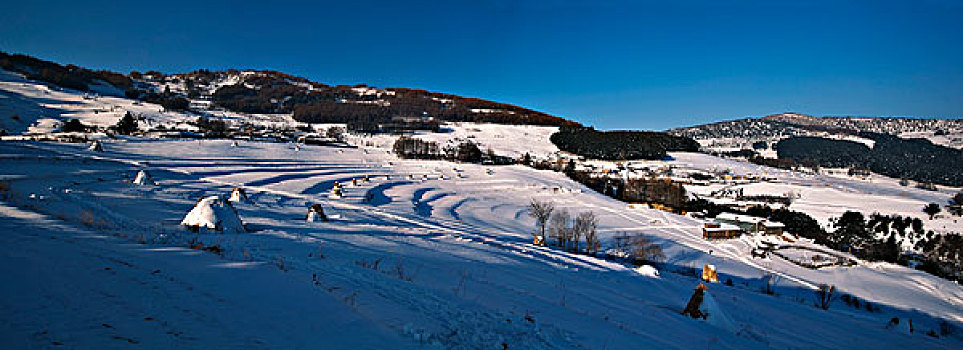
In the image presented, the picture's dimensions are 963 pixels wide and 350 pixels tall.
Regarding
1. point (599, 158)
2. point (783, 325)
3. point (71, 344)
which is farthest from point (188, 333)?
point (599, 158)

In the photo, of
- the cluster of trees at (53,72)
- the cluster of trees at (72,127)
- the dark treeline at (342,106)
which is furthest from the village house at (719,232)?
the cluster of trees at (53,72)

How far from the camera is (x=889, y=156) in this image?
177 meters

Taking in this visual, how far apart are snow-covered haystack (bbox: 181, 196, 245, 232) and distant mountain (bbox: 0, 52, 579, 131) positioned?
122m

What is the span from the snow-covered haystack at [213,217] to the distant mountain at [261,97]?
12203cm

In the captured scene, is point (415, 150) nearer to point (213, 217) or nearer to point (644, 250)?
point (644, 250)

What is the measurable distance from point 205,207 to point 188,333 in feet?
25.6

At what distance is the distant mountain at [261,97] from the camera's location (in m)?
117

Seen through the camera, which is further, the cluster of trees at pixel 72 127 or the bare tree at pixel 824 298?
the cluster of trees at pixel 72 127

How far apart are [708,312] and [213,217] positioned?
1078 centimetres

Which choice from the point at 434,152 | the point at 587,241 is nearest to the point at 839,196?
the point at 434,152

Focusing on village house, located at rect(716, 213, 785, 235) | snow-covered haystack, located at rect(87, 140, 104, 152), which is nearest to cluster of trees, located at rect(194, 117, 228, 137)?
snow-covered haystack, located at rect(87, 140, 104, 152)

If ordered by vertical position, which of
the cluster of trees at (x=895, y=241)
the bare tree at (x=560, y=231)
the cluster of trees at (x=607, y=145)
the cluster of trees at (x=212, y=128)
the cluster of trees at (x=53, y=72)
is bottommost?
the cluster of trees at (x=895, y=241)

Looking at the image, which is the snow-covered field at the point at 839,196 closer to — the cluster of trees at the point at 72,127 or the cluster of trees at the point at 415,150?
the cluster of trees at the point at 415,150

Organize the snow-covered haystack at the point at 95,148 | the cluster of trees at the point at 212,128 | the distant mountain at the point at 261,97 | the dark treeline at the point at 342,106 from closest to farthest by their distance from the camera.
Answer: the snow-covered haystack at the point at 95,148, the cluster of trees at the point at 212,128, the distant mountain at the point at 261,97, the dark treeline at the point at 342,106
